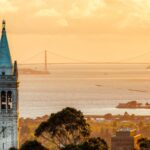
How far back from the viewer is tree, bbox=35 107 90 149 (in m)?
48.2

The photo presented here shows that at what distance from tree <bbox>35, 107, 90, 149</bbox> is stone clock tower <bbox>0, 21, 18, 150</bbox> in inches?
216

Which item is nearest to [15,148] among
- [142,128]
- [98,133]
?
[98,133]

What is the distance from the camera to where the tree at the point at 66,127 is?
48.2 metres

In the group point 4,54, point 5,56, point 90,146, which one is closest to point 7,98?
point 5,56

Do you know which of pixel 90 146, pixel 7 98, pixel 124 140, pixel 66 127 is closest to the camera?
pixel 90 146

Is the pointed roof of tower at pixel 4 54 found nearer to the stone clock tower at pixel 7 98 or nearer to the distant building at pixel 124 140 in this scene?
the stone clock tower at pixel 7 98

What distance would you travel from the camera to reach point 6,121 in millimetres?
54156

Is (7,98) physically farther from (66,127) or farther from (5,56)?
(66,127)

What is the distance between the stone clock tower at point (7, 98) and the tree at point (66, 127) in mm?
5494

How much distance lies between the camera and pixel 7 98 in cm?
5431

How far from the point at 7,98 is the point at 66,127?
7085 millimetres

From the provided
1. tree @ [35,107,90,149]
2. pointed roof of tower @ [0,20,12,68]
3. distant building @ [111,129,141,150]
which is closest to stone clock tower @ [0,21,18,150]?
pointed roof of tower @ [0,20,12,68]

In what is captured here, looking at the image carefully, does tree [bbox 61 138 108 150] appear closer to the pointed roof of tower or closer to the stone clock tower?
the stone clock tower

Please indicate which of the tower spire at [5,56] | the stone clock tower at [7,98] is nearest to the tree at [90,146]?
the stone clock tower at [7,98]
